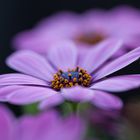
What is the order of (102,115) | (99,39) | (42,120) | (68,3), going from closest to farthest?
(42,120)
(102,115)
(99,39)
(68,3)

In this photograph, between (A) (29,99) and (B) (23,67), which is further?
(B) (23,67)

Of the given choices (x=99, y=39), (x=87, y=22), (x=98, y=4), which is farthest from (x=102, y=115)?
(x=98, y=4)

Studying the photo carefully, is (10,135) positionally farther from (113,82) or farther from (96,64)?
(96,64)

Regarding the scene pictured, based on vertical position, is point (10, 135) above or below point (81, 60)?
below

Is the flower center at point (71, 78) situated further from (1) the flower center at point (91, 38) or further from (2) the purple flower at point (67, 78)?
(1) the flower center at point (91, 38)

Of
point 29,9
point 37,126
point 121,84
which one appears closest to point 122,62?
point 121,84

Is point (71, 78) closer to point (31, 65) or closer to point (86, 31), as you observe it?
point (31, 65)

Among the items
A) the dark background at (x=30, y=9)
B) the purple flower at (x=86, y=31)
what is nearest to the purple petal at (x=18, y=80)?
the purple flower at (x=86, y=31)

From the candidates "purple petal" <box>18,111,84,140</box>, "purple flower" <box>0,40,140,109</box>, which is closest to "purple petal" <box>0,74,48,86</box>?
"purple flower" <box>0,40,140,109</box>
